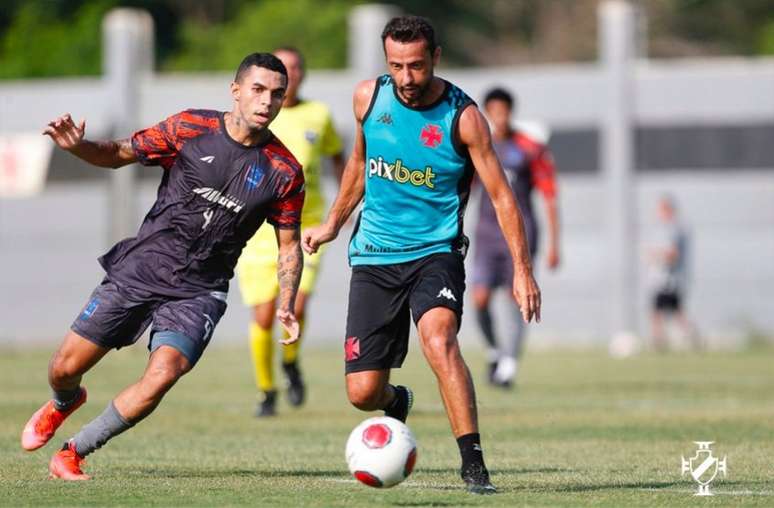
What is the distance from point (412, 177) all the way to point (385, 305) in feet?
2.12

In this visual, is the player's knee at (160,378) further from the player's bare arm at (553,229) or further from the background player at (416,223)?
the player's bare arm at (553,229)

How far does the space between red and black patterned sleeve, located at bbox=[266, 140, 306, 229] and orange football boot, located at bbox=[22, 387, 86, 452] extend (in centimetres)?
Answer: 136

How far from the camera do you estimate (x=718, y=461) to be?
370 inches

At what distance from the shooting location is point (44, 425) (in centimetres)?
887

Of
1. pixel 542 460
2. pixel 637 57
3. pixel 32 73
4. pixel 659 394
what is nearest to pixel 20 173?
pixel 32 73

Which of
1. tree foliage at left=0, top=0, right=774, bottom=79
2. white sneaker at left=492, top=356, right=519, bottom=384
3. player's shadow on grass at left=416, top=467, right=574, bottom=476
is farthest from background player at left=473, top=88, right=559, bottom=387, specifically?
tree foliage at left=0, top=0, right=774, bottom=79

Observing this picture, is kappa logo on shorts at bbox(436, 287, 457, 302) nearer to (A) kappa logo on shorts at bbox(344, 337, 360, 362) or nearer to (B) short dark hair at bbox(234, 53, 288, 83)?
(A) kappa logo on shorts at bbox(344, 337, 360, 362)

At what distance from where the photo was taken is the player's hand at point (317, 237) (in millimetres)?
8875

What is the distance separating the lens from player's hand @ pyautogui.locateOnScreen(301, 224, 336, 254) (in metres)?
8.88

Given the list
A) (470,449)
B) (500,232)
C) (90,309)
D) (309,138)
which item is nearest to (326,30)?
(500,232)

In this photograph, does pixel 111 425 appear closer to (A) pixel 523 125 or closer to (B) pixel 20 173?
(A) pixel 523 125

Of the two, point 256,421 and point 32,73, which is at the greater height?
point 32,73

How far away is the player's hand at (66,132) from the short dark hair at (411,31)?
4.95 feet

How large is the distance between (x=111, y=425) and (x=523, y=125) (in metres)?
19.3
